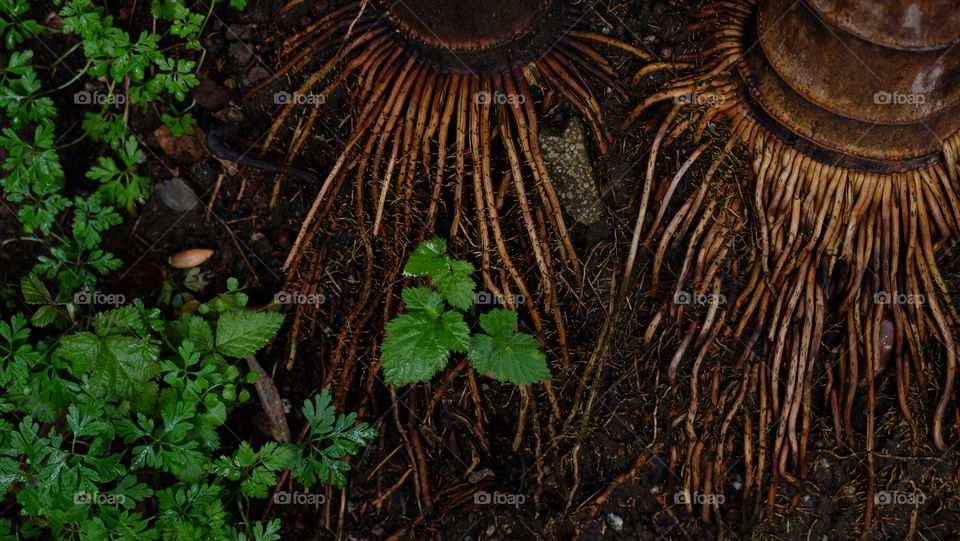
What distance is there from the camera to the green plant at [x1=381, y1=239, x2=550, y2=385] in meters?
1.97

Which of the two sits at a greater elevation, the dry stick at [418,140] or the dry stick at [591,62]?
the dry stick at [591,62]

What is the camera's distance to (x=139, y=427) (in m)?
2.11

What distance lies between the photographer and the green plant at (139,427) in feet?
6.55

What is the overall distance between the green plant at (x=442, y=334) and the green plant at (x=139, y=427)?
27 cm

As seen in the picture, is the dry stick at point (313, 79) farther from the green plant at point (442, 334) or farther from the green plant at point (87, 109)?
the green plant at point (442, 334)

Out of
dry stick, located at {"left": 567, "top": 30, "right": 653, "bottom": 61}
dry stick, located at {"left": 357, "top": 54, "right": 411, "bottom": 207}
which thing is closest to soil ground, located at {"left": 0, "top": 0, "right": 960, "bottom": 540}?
dry stick, located at {"left": 567, "top": 30, "right": 653, "bottom": 61}

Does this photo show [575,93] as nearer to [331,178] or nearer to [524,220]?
[524,220]

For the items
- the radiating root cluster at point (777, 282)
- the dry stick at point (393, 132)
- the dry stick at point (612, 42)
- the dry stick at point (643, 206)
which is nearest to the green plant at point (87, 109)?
the dry stick at point (393, 132)

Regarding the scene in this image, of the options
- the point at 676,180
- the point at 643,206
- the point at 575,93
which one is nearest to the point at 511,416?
the point at 643,206

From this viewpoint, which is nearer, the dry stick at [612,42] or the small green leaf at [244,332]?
the dry stick at [612,42]

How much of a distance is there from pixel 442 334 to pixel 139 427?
896 mm

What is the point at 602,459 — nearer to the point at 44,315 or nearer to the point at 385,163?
the point at 385,163

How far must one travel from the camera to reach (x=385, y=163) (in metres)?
2.06

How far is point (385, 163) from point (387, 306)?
40 centimetres
